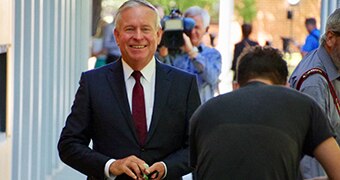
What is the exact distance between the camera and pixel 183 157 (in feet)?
16.8

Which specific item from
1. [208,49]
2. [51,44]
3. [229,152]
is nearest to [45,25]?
[51,44]

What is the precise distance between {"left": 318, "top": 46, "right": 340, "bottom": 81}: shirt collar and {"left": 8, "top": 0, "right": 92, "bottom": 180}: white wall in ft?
6.66

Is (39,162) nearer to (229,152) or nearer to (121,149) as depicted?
(121,149)

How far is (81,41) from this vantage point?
1042 centimetres

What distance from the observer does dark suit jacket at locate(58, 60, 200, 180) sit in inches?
200

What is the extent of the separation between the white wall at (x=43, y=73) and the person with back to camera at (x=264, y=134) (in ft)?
8.03

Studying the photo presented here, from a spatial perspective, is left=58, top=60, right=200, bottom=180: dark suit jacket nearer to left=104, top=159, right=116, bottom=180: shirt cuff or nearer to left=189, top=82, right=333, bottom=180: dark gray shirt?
left=104, top=159, right=116, bottom=180: shirt cuff

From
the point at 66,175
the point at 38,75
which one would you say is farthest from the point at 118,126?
the point at 66,175

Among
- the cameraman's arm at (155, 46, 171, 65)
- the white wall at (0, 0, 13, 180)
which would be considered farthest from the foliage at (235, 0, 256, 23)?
the white wall at (0, 0, 13, 180)

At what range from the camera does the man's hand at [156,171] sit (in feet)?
16.2

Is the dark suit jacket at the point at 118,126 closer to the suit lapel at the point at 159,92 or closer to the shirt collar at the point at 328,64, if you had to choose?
the suit lapel at the point at 159,92

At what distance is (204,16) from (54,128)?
295 cm

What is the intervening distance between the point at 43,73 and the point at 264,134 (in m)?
4.37

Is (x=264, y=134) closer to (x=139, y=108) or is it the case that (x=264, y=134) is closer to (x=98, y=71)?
(x=139, y=108)
